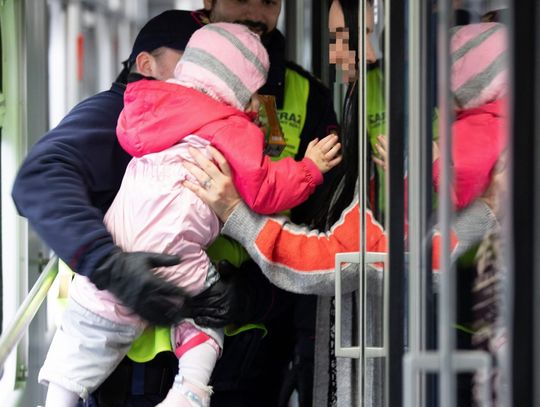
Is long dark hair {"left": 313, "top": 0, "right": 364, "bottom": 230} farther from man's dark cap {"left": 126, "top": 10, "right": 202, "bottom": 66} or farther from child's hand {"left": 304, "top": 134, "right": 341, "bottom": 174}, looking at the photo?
man's dark cap {"left": 126, "top": 10, "right": 202, "bottom": 66}

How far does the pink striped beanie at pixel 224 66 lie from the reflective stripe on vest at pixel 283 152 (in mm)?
249

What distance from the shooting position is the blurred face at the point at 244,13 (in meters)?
2.95

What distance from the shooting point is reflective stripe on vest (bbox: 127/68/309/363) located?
8.44 feet

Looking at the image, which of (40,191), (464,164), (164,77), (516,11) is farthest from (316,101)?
(516,11)

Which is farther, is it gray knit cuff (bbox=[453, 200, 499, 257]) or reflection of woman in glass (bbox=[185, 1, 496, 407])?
reflection of woman in glass (bbox=[185, 1, 496, 407])

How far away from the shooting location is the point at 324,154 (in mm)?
2568

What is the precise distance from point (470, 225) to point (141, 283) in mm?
935

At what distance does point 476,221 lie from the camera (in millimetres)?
1582

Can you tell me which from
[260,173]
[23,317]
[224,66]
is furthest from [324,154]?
[23,317]

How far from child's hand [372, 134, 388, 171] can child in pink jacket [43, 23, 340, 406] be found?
32 cm

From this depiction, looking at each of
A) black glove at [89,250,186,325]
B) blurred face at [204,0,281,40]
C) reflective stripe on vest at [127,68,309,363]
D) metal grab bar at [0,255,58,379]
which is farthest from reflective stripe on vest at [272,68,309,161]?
metal grab bar at [0,255,58,379]

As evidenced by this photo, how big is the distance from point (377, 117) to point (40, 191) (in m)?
0.80

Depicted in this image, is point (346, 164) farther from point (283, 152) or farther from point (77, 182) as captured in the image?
point (77, 182)

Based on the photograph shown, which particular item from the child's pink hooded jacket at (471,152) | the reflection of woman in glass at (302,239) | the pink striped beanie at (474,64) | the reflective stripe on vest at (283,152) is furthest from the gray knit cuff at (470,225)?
the reflective stripe on vest at (283,152)
